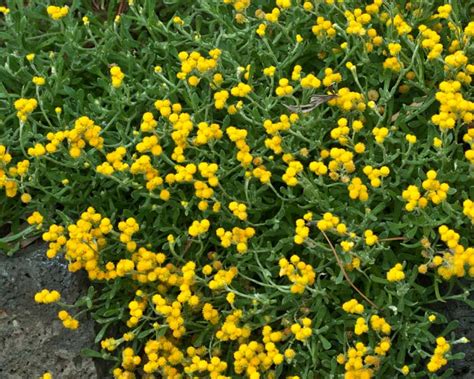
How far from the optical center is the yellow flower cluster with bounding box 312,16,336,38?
338 cm

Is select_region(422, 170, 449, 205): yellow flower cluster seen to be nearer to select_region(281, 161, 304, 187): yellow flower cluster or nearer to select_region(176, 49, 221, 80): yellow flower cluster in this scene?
select_region(281, 161, 304, 187): yellow flower cluster

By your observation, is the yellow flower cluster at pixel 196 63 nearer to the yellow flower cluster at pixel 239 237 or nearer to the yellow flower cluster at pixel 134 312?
the yellow flower cluster at pixel 239 237

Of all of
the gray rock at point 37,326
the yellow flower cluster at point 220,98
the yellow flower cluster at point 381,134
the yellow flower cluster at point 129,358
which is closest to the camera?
the yellow flower cluster at point 381,134

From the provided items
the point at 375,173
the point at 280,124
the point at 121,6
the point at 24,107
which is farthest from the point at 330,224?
the point at 121,6

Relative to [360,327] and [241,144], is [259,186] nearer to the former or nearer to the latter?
[241,144]

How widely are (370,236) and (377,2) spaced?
3.28ft

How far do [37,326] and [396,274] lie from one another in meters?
1.46

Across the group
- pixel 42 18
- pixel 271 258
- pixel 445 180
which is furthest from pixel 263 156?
pixel 42 18

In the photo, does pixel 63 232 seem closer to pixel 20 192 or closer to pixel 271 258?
pixel 20 192

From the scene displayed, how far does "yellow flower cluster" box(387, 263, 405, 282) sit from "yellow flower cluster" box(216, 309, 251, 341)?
561 millimetres

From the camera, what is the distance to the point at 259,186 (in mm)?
3354

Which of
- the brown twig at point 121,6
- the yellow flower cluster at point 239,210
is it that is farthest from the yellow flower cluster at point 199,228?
the brown twig at point 121,6

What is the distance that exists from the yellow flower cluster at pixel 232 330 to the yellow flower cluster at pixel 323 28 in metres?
1.17

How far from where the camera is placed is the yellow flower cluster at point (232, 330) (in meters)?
3.02
